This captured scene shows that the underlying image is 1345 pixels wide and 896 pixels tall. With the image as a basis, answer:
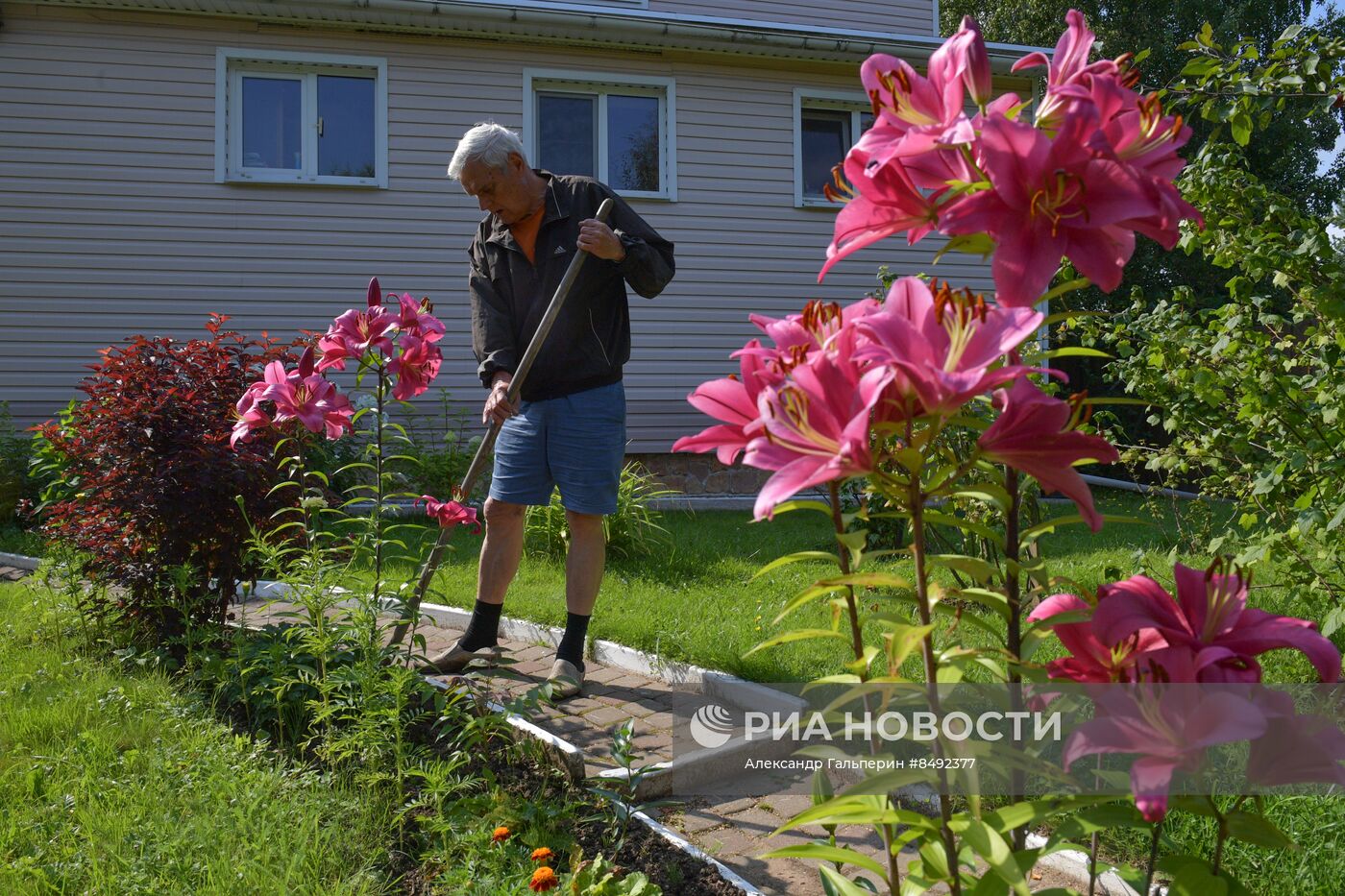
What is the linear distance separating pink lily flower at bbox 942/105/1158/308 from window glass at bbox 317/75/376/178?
379 inches

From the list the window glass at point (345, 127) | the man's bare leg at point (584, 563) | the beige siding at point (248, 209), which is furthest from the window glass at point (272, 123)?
the man's bare leg at point (584, 563)

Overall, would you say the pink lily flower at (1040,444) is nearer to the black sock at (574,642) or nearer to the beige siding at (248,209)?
the black sock at (574,642)

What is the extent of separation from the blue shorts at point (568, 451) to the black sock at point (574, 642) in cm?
43

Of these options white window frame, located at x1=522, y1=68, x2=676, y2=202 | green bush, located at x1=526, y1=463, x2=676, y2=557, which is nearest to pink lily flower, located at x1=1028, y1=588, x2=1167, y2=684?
green bush, located at x1=526, y1=463, x2=676, y2=557

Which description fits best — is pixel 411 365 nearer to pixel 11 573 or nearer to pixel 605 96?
pixel 11 573

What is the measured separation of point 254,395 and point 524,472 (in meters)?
1.08

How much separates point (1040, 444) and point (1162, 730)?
0.32 meters

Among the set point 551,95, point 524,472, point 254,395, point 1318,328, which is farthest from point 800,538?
point 551,95

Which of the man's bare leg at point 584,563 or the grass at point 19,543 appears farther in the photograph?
the grass at point 19,543

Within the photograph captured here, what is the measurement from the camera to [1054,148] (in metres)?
1.04

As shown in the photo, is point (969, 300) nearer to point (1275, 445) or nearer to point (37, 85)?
point (1275, 445)

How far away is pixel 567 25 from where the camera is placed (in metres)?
9.62

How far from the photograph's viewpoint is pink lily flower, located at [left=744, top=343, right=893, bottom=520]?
1.01m

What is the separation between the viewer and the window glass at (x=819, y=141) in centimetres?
1107
